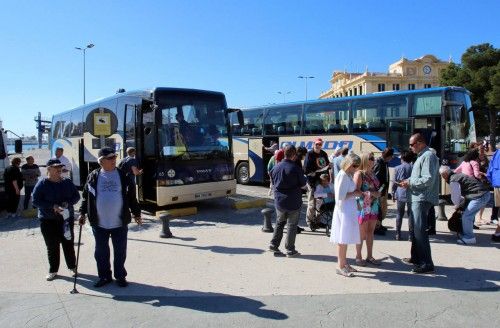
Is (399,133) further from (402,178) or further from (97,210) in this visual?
(97,210)

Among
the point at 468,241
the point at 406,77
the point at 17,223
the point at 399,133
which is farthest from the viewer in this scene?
A: the point at 406,77

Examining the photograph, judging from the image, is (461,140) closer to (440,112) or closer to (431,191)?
(440,112)

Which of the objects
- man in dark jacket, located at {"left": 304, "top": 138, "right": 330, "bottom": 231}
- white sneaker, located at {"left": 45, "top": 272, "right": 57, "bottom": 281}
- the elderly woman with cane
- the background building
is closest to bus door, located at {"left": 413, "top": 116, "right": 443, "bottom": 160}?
man in dark jacket, located at {"left": 304, "top": 138, "right": 330, "bottom": 231}

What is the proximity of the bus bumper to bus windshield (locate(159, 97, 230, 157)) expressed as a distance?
80 centimetres

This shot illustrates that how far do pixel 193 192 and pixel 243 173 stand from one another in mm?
8539

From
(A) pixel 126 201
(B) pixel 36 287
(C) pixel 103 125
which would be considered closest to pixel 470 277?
(A) pixel 126 201

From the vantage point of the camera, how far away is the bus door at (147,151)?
10625 millimetres

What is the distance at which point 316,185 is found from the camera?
8867mm

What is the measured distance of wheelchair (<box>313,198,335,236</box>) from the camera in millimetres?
8641

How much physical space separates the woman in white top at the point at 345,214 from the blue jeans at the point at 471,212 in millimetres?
2893

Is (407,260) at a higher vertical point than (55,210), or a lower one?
lower

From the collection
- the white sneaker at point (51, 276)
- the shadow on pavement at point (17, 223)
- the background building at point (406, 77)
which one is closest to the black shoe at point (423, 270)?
the white sneaker at point (51, 276)

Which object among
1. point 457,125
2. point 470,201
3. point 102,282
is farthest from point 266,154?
point 102,282

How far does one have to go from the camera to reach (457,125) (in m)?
13.0
